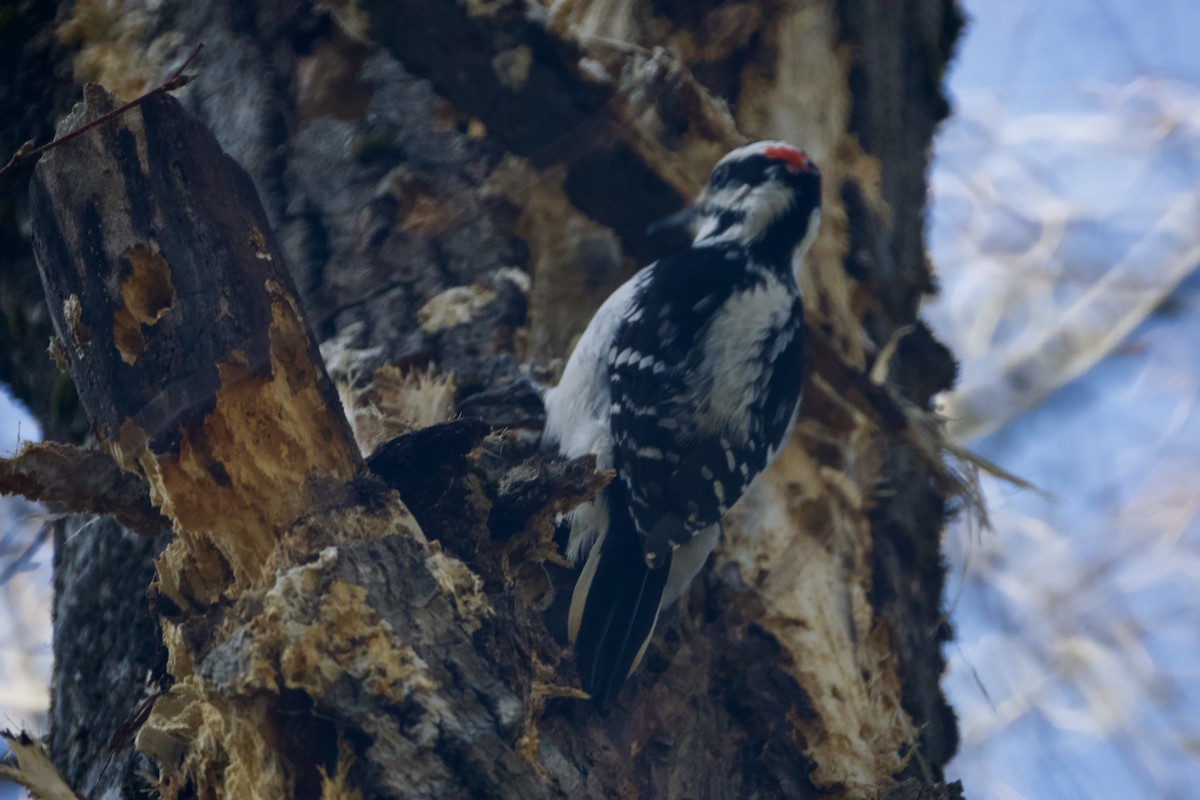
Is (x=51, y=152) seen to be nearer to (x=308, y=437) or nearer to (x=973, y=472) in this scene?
(x=308, y=437)

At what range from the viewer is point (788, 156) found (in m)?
2.92

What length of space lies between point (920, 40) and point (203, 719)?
9.73 feet

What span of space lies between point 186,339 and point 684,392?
51.7 inches

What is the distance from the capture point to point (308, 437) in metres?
1.54

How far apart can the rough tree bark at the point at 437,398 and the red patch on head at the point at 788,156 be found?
125mm

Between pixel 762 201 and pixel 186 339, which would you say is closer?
pixel 186 339

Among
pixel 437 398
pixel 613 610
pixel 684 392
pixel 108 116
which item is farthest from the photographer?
pixel 684 392

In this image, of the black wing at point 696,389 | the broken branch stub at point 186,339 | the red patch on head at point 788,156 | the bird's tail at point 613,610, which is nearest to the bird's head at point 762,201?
the red patch on head at point 788,156

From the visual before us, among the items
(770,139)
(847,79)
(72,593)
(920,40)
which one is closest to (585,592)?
(72,593)

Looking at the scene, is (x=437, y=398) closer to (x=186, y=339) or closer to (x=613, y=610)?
(x=613, y=610)

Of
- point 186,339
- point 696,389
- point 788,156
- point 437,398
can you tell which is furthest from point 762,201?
point 186,339

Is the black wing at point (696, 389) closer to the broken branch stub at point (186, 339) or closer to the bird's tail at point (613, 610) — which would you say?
the bird's tail at point (613, 610)

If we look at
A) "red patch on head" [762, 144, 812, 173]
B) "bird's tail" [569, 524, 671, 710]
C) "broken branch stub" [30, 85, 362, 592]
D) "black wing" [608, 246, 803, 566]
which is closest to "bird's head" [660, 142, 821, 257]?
"red patch on head" [762, 144, 812, 173]

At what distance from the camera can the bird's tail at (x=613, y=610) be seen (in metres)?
1.82
